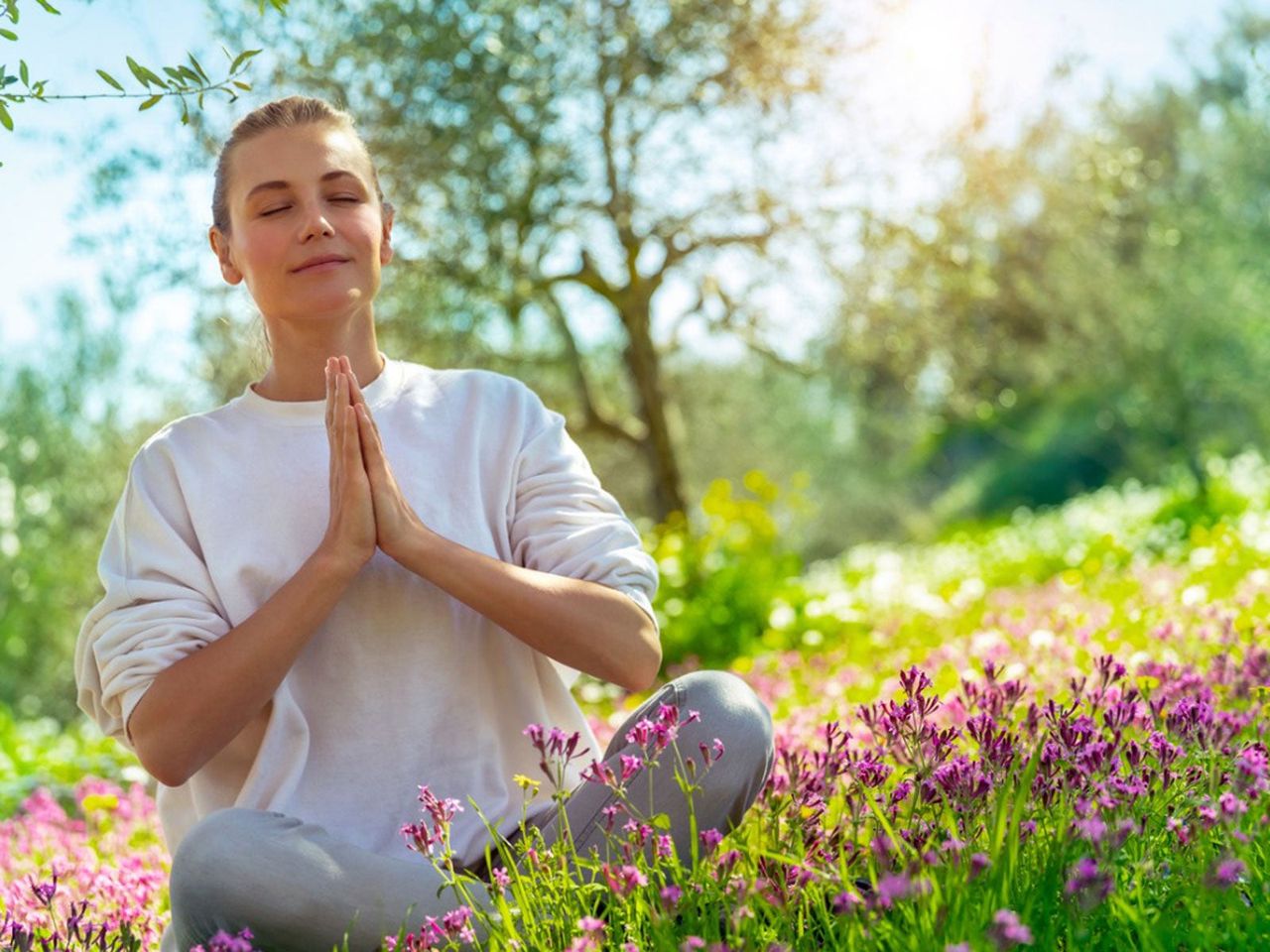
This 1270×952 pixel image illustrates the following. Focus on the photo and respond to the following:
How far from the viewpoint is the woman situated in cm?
253

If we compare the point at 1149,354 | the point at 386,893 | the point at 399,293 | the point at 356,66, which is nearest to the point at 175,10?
the point at 356,66

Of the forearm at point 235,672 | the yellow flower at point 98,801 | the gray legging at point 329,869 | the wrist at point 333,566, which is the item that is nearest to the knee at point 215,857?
the gray legging at point 329,869

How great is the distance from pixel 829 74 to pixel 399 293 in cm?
418

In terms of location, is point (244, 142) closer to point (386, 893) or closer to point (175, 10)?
point (386, 893)

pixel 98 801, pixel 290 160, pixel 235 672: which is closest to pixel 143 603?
pixel 235 672

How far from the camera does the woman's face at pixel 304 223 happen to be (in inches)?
113

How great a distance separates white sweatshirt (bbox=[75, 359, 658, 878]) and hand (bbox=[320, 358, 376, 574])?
0.24m

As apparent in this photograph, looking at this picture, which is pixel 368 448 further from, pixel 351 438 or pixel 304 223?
pixel 304 223

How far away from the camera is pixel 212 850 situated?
7.98 feet

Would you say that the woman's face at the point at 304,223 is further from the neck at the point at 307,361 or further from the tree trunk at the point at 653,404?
the tree trunk at the point at 653,404

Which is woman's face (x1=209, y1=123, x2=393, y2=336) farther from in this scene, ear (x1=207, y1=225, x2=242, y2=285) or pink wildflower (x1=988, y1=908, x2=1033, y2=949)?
pink wildflower (x1=988, y1=908, x2=1033, y2=949)

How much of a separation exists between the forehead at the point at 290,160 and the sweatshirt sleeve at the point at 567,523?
67 cm

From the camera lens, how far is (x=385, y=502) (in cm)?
261

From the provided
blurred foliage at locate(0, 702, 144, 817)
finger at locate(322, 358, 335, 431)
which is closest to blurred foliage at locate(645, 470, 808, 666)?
blurred foliage at locate(0, 702, 144, 817)
